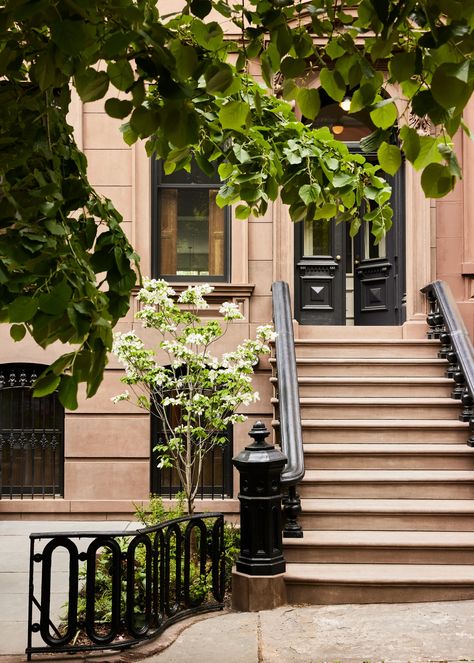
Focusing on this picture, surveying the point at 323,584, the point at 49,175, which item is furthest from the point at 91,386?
the point at 323,584

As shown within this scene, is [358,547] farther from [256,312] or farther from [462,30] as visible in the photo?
[462,30]

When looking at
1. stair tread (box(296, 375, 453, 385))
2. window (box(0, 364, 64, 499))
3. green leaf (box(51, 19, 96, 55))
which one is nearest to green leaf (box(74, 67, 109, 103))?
green leaf (box(51, 19, 96, 55))

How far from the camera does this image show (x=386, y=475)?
8070mm

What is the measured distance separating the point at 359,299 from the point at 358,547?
21.3 feet

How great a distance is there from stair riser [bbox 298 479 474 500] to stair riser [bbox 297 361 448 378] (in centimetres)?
213

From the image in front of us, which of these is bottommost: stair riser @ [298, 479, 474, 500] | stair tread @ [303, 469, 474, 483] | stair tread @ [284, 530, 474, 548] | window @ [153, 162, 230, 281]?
stair tread @ [284, 530, 474, 548]

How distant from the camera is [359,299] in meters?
13.0

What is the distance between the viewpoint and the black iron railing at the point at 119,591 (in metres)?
5.53

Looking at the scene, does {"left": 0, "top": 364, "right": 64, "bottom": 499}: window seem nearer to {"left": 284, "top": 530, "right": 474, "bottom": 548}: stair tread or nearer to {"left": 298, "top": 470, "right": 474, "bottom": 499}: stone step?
{"left": 298, "top": 470, "right": 474, "bottom": 499}: stone step

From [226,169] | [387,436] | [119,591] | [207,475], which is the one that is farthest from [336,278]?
[119,591]

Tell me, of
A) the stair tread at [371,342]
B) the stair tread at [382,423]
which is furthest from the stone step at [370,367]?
the stair tread at [382,423]

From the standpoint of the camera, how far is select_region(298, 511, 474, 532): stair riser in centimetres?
753

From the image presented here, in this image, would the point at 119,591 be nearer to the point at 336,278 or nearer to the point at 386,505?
the point at 386,505

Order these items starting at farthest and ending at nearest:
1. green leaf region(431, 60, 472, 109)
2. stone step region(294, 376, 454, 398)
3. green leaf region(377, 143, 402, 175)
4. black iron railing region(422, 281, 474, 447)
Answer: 1. stone step region(294, 376, 454, 398)
2. black iron railing region(422, 281, 474, 447)
3. green leaf region(377, 143, 402, 175)
4. green leaf region(431, 60, 472, 109)
